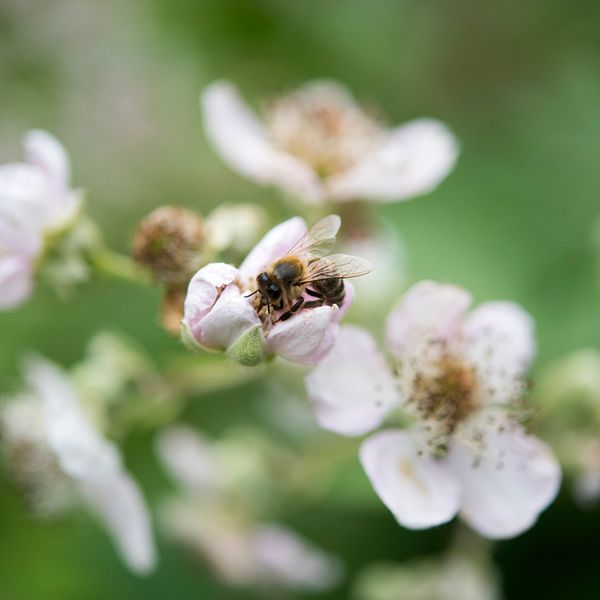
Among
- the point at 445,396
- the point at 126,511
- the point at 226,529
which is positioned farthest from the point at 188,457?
the point at 445,396

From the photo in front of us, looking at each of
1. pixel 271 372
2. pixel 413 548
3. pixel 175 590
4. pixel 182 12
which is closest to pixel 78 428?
pixel 271 372

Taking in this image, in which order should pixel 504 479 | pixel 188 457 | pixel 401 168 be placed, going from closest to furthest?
pixel 504 479
pixel 401 168
pixel 188 457

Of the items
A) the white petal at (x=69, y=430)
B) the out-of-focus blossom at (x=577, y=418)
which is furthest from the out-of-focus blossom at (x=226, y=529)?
the out-of-focus blossom at (x=577, y=418)

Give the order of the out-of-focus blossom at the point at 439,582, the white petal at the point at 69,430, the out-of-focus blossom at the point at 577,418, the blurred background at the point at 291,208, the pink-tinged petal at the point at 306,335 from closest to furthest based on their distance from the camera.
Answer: the pink-tinged petal at the point at 306,335 → the white petal at the point at 69,430 → the out-of-focus blossom at the point at 577,418 → the out-of-focus blossom at the point at 439,582 → the blurred background at the point at 291,208

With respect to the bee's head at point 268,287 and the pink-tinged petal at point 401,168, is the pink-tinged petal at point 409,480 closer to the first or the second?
the bee's head at point 268,287

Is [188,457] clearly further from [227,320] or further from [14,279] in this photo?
[227,320]
